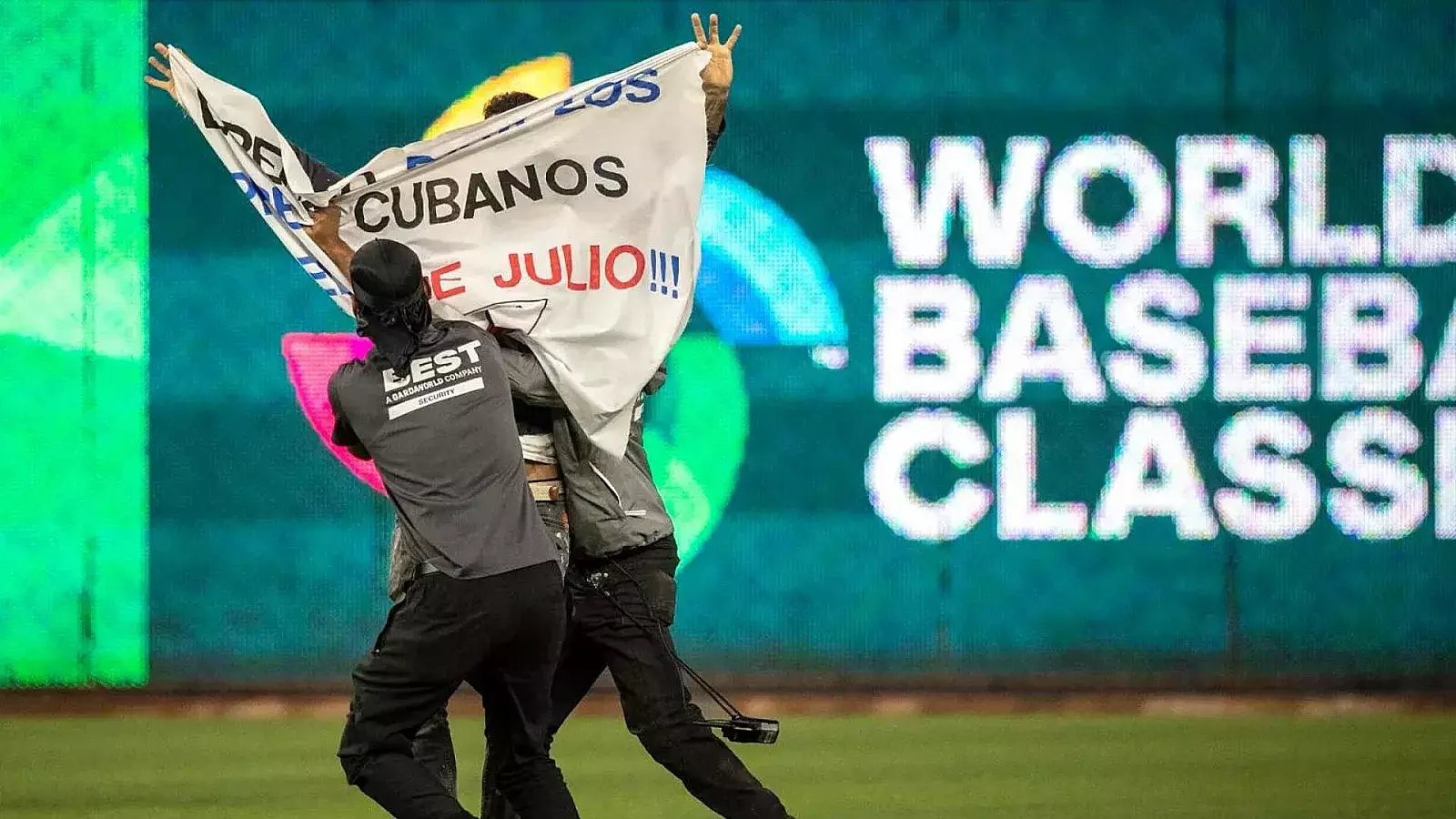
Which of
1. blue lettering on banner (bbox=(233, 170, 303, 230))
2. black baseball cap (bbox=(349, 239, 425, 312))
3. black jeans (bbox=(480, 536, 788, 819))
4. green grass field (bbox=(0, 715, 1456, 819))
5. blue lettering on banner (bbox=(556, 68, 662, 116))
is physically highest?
blue lettering on banner (bbox=(556, 68, 662, 116))

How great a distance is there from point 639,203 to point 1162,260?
13.1 ft

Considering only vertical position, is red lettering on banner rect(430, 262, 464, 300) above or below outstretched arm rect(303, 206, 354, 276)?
below

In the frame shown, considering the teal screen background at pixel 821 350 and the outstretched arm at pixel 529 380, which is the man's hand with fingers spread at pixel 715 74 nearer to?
the outstretched arm at pixel 529 380

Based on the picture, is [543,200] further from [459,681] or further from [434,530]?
[459,681]

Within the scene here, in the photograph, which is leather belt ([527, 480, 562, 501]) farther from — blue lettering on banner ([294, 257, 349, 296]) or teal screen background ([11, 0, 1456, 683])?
teal screen background ([11, 0, 1456, 683])

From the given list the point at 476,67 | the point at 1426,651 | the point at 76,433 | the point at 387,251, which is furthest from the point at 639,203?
the point at 1426,651

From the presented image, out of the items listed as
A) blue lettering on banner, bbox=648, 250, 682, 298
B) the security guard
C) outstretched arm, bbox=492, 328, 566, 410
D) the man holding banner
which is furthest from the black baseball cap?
blue lettering on banner, bbox=648, 250, 682, 298

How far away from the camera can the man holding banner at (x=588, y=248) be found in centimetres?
525

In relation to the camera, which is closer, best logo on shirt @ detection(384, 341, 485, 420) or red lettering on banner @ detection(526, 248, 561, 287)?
best logo on shirt @ detection(384, 341, 485, 420)

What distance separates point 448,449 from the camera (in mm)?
4660

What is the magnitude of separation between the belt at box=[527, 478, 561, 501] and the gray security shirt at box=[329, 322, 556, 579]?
1.42 ft

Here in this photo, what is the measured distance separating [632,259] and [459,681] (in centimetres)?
129

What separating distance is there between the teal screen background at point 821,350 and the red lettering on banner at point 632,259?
3.36 m

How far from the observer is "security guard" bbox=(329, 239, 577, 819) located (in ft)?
15.2
